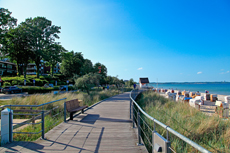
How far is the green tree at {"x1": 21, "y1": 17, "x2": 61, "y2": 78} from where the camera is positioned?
35.5m

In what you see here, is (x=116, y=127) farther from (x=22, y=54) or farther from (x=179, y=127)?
(x=22, y=54)

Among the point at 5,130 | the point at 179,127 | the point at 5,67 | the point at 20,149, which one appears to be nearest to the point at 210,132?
the point at 179,127

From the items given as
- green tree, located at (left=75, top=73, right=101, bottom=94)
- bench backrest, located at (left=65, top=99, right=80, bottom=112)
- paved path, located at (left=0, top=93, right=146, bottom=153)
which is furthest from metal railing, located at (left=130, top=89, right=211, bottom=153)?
green tree, located at (left=75, top=73, right=101, bottom=94)

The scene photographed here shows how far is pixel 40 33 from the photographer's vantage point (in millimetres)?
36375

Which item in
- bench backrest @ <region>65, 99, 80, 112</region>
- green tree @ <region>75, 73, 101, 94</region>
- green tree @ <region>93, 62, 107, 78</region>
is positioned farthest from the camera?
green tree @ <region>93, 62, 107, 78</region>

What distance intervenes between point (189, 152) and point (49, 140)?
4.19m

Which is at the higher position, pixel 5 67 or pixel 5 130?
pixel 5 67

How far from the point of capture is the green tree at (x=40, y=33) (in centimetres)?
3553

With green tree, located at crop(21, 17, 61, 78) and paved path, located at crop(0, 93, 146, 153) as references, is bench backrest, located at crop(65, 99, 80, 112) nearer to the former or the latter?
paved path, located at crop(0, 93, 146, 153)

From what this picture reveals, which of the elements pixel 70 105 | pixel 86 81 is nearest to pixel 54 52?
pixel 86 81

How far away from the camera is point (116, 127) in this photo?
6156 millimetres

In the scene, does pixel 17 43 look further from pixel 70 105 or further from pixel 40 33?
pixel 70 105

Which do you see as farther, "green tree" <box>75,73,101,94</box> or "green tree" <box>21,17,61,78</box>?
"green tree" <box>21,17,61,78</box>

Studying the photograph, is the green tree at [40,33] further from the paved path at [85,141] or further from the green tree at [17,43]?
Answer: the paved path at [85,141]
